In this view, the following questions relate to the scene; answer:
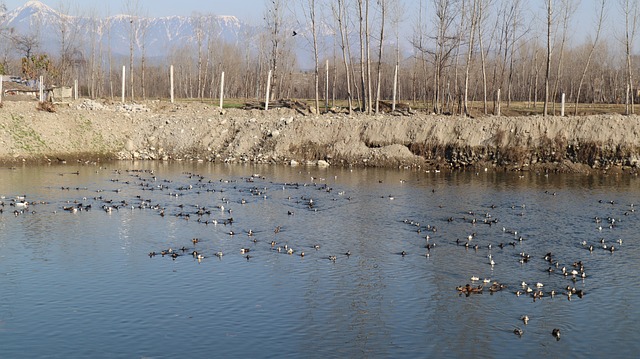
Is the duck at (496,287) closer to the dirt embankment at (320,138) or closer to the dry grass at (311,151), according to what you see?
the dirt embankment at (320,138)

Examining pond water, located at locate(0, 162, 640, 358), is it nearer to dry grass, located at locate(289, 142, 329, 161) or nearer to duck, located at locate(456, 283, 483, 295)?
duck, located at locate(456, 283, 483, 295)

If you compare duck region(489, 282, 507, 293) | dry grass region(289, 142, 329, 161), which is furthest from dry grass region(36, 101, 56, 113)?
duck region(489, 282, 507, 293)

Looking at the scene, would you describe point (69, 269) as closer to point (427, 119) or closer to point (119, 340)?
point (119, 340)

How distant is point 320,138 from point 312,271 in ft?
118

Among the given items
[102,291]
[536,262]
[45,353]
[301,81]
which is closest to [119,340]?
[45,353]

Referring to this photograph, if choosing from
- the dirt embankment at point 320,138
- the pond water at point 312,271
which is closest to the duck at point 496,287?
the pond water at point 312,271

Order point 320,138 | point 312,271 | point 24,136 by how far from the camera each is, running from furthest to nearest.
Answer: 1. point 320,138
2. point 24,136
3. point 312,271

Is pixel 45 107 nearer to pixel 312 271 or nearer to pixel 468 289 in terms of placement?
pixel 312 271

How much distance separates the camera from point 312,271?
23859mm

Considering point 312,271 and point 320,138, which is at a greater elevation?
point 320,138

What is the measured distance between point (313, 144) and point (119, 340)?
139 feet

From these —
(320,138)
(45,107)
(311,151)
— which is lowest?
(311,151)

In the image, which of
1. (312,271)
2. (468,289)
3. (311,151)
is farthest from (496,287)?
(311,151)

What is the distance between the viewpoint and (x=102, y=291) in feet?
69.9
